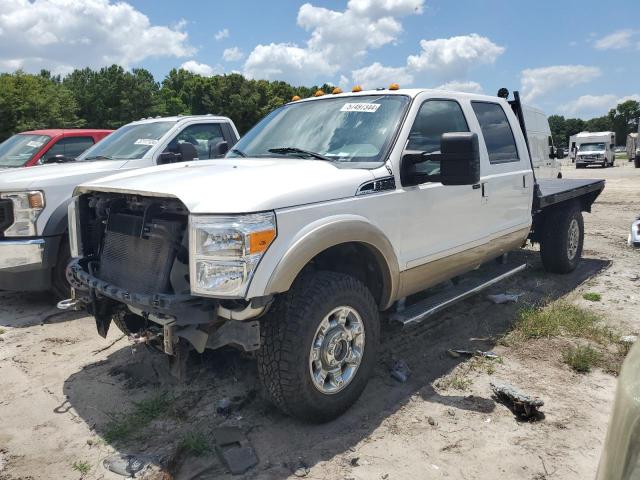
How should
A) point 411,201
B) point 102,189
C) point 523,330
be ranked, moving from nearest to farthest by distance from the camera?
point 102,189
point 411,201
point 523,330

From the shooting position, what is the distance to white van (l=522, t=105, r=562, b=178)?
11.4 meters

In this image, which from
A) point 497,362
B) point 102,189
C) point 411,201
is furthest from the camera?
point 497,362

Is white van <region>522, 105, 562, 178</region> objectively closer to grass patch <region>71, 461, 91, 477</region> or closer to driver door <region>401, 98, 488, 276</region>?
driver door <region>401, 98, 488, 276</region>

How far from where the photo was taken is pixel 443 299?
418 centimetres

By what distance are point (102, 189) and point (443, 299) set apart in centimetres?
264

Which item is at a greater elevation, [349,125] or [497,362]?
[349,125]

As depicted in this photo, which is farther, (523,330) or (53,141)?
(53,141)

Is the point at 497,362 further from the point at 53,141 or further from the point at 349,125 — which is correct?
the point at 53,141

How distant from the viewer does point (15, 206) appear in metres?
5.12

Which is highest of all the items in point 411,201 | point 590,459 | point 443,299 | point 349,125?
point 349,125

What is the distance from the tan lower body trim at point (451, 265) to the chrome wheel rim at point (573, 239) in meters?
1.49

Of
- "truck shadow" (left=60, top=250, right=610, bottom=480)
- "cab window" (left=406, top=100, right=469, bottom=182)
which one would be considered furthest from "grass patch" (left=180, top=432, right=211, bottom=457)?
"cab window" (left=406, top=100, right=469, bottom=182)

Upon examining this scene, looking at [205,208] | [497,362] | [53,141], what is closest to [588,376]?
[497,362]

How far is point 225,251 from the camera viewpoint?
8.72 feet
